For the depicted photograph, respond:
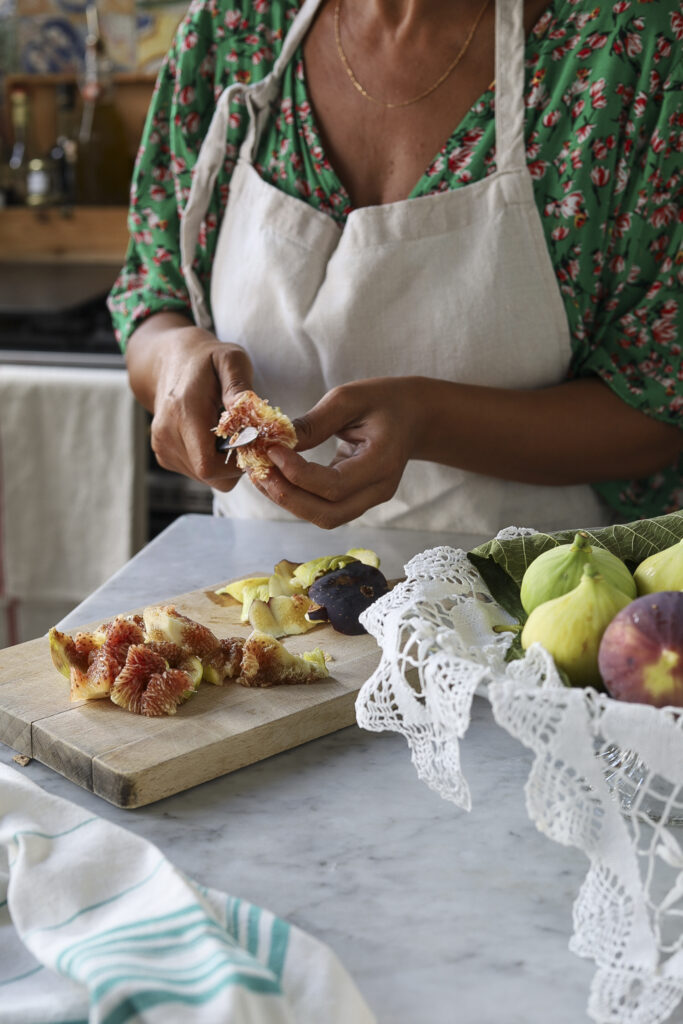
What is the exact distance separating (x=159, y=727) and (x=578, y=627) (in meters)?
0.31

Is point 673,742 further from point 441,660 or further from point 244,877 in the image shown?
point 244,877

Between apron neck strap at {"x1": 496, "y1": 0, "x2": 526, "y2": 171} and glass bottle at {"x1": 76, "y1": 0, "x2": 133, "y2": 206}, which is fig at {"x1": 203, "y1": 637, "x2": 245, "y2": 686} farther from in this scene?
glass bottle at {"x1": 76, "y1": 0, "x2": 133, "y2": 206}

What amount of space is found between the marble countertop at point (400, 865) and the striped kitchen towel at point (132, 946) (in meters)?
0.05

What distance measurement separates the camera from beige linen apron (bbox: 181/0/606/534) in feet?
3.82

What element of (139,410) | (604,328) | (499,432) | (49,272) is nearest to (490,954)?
(499,432)

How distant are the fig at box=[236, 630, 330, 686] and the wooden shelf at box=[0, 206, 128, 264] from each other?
1.79 metres

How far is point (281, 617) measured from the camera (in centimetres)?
92

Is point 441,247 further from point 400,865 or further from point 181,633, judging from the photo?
point 400,865

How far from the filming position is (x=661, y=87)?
111 centimetres

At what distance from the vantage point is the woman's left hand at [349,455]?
95 centimetres

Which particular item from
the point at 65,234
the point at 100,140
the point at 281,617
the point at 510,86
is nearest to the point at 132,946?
the point at 281,617

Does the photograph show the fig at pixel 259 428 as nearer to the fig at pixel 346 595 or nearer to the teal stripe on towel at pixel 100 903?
the fig at pixel 346 595

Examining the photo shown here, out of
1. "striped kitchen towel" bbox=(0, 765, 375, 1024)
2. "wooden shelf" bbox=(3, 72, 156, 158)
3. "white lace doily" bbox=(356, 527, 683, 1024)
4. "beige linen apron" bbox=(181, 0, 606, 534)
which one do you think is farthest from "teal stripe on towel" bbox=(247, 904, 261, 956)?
"wooden shelf" bbox=(3, 72, 156, 158)

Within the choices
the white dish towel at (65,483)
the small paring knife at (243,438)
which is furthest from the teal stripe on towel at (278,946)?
the white dish towel at (65,483)
